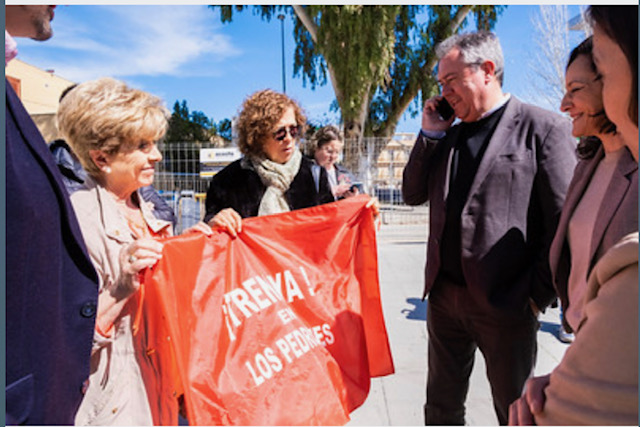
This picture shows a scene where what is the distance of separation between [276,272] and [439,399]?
0.98 meters

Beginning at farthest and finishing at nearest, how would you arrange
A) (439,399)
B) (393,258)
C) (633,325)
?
1. (393,258)
2. (439,399)
3. (633,325)

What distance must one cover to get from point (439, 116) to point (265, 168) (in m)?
0.91

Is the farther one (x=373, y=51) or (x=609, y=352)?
(x=373, y=51)

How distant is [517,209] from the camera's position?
184 centimetres

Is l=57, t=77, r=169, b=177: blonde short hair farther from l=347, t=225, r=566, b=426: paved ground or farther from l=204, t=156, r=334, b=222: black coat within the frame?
l=347, t=225, r=566, b=426: paved ground

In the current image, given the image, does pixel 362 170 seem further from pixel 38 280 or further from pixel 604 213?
pixel 38 280

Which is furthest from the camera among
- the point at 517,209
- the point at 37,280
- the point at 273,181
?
the point at 273,181

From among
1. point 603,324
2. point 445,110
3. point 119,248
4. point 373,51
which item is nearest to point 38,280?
point 119,248

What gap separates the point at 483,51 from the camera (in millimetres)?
1955

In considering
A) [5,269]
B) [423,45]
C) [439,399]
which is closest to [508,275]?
[439,399]

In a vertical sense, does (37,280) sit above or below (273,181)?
below

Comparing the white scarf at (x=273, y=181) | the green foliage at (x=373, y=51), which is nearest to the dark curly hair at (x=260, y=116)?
the white scarf at (x=273, y=181)

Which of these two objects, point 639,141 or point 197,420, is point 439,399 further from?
point 639,141

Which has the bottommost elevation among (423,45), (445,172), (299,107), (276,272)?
(276,272)
